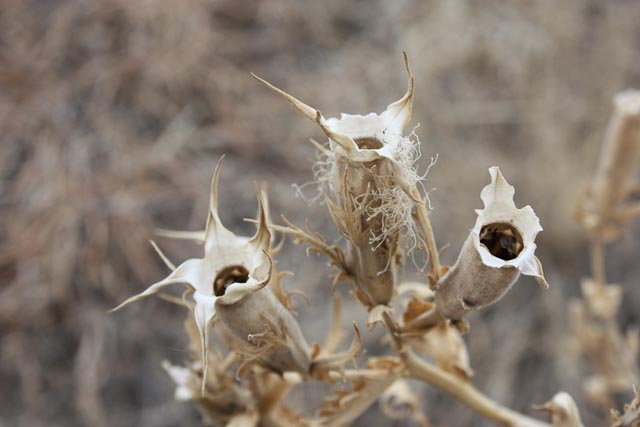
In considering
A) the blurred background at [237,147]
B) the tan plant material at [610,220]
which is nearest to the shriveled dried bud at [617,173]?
the tan plant material at [610,220]

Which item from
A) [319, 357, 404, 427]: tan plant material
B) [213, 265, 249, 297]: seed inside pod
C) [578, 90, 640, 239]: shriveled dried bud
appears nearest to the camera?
[213, 265, 249, 297]: seed inside pod

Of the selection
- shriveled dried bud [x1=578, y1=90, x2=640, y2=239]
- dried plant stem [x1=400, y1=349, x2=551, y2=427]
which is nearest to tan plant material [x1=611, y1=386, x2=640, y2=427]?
dried plant stem [x1=400, y1=349, x2=551, y2=427]

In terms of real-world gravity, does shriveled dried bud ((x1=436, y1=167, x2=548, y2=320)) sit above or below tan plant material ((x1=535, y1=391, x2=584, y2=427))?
above

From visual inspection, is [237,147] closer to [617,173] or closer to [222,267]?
[617,173]

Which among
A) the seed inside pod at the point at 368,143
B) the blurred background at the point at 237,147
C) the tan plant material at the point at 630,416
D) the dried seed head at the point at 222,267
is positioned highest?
the seed inside pod at the point at 368,143

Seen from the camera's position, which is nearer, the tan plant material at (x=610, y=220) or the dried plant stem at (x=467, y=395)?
the dried plant stem at (x=467, y=395)

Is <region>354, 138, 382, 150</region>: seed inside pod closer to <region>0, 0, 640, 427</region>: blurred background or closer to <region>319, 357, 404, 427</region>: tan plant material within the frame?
<region>319, 357, 404, 427</region>: tan plant material

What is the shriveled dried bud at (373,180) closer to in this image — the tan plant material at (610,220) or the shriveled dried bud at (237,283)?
the shriveled dried bud at (237,283)

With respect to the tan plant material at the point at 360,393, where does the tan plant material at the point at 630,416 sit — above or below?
above

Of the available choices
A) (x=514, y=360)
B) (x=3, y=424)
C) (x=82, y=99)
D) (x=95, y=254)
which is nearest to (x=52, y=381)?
(x=3, y=424)

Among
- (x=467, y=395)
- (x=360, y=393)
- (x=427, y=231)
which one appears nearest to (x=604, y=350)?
(x=467, y=395)
